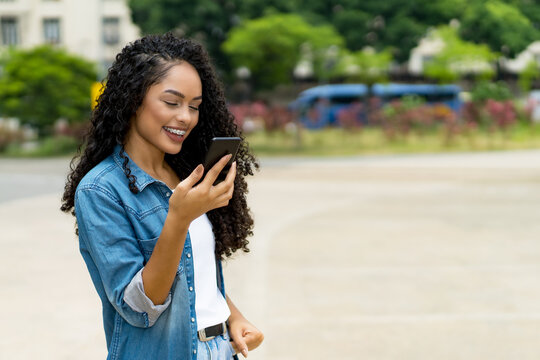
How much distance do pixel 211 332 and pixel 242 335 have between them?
17cm

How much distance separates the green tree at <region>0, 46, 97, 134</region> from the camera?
25.0 metres

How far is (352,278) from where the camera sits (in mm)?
6477

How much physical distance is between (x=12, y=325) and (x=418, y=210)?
6951 millimetres

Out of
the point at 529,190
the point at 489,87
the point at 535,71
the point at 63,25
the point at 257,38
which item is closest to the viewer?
the point at 529,190

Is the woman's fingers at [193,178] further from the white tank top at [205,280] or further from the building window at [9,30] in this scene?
the building window at [9,30]

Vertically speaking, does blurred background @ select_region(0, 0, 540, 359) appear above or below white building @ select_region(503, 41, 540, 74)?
below

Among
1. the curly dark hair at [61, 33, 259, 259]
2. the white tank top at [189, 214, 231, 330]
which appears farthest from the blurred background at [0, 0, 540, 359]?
the white tank top at [189, 214, 231, 330]

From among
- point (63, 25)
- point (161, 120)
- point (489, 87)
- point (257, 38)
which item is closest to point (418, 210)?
point (161, 120)

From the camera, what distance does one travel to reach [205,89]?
6.69 feet

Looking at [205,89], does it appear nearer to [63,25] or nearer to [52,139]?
[52,139]

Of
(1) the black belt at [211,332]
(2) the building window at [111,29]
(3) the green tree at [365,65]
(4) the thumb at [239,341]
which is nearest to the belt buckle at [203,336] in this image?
(1) the black belt at [211,332]

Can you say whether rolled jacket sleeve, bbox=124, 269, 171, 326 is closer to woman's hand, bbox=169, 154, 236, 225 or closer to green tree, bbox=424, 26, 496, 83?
woman's hand, bbox=169, 154, 236, 225

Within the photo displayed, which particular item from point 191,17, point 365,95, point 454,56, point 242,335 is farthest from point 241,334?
point 365,95

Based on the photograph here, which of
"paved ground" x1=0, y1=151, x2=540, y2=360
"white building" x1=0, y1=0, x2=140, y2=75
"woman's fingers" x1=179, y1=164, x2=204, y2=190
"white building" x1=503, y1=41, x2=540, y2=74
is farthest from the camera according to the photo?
"white building" x1=0, y1=0, x2=140, y2=75
